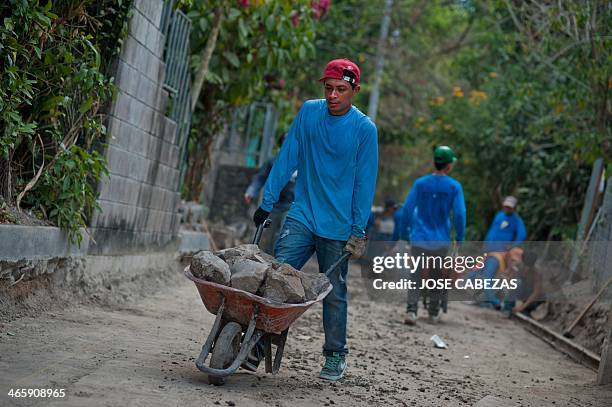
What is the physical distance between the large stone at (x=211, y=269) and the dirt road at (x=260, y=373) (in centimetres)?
61

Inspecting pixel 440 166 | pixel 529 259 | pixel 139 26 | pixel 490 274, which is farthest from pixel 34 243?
pixel 529 259

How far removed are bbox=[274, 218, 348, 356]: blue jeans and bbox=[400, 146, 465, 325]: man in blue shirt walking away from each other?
14.1ft

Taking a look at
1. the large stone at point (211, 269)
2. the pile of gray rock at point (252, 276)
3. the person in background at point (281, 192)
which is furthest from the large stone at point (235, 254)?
the person in background at point (281, 192)

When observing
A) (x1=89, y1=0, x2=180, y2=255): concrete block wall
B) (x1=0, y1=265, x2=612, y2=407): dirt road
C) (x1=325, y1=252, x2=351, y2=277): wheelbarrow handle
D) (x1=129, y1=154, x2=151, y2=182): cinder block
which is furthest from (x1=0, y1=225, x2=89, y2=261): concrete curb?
(x1=325, y1=252, x2=351, y2=277): wheelbarrow handle

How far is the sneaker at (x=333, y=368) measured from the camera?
19.9 feet

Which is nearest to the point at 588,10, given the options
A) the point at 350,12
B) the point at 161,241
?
the point at 161,241

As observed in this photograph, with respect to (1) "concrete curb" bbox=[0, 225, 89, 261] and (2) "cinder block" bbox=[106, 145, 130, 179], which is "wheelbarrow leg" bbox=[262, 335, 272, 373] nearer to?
(1) "concrete curb" bbox=[0, 225, 89, 261]

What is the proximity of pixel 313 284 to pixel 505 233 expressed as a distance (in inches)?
352

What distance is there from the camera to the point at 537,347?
10414 millimetres

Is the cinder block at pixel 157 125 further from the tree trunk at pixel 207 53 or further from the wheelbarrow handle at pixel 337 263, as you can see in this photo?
the wheelbarrow handle at pixel 337 263

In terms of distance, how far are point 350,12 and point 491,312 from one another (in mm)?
8388

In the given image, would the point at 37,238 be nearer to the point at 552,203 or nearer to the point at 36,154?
the point at 36,154

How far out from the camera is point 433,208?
10414mm

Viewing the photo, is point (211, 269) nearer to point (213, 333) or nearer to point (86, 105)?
point (213, 333)
